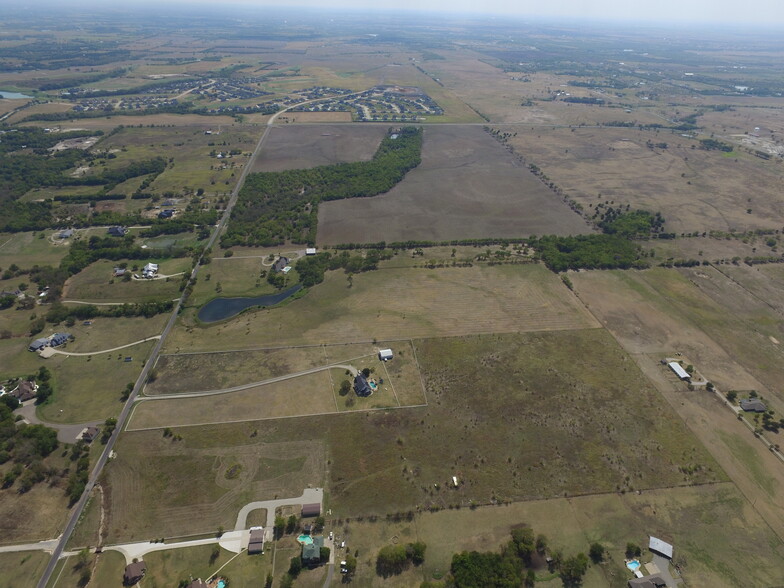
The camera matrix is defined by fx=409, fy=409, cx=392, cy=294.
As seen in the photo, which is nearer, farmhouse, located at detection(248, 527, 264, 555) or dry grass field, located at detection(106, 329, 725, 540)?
farmhouse, located at detection(248, 527, 264, 555)

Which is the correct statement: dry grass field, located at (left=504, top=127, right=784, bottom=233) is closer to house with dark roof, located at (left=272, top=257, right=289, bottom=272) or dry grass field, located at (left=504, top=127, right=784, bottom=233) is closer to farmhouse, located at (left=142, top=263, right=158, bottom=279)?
house with dark roof, located at (left=272, top=257, right=289, bottom=272)

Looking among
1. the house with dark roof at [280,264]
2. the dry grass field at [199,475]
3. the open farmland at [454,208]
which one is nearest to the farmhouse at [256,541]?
the dry grass field at [199,475]

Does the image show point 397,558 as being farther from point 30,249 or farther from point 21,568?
point 30,249

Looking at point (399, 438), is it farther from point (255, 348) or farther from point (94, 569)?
point (94, 569)

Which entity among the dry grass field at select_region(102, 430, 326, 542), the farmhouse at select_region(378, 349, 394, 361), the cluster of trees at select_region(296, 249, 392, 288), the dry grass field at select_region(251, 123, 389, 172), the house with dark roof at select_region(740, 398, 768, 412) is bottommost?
the dry grass field at select_region(102, 430, 326, 542)

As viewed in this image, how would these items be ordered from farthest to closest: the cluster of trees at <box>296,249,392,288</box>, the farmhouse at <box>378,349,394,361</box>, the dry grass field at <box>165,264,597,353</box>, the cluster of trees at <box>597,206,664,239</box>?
the cluster of trees at <box>597,206,664,239</box> < the cluster of trees at <box>296,249,392,288</box> < the dry grass field at <box>165,264,597,353</box> < the farmhouse at <box>378,349,394,361</box>

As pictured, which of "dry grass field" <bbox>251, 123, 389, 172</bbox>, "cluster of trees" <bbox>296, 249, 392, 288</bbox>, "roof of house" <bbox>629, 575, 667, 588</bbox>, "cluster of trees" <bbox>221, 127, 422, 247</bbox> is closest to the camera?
"roof of house" <bbox>629, 575, 667, 588</bbox>

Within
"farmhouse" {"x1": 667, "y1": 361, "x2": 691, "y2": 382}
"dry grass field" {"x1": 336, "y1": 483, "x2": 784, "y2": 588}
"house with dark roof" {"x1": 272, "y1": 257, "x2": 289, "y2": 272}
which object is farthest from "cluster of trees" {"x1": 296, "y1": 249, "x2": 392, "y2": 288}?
"farmhouse" {"x1": 667, "y1": 361, "x2": 691, "y2": 382}
